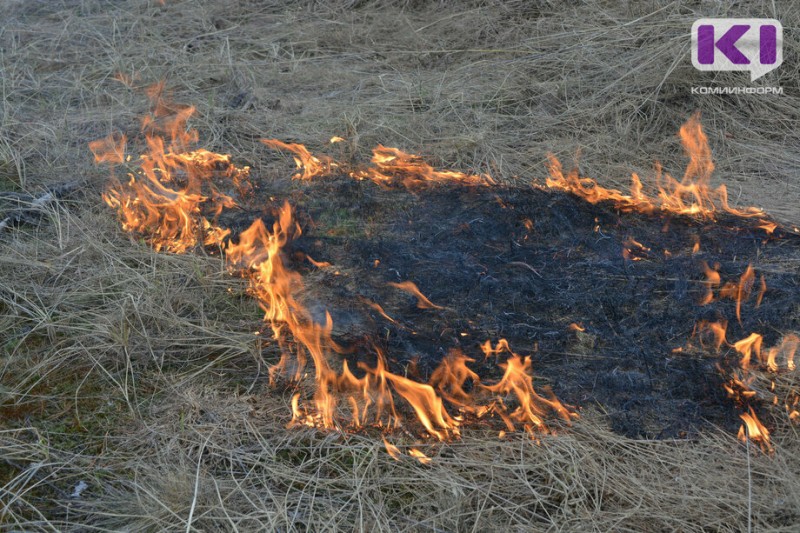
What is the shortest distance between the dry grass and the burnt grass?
0.22 meters

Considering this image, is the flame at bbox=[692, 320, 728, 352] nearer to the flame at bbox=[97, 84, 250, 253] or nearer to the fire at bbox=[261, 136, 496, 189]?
the fire at bbox=[261, 136, 496, 189]

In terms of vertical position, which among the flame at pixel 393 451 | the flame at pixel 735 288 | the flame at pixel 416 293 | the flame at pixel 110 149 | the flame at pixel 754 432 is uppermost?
the flame at pixel 110 149

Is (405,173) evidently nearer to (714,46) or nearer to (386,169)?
(386,169)

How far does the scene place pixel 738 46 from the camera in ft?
15.4

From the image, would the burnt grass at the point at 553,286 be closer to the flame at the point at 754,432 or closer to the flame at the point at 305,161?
the flame at the point at 754,432

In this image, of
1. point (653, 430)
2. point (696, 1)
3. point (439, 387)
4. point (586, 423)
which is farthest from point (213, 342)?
point (696, 1)

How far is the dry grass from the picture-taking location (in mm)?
2252


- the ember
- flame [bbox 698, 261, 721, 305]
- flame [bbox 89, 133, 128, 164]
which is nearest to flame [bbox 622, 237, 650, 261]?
the ember

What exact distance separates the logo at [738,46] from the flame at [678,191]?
61 centimetres

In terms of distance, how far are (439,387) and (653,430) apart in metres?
0.71

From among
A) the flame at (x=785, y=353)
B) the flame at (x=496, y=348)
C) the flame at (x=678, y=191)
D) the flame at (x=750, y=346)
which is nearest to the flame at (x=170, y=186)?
the flame at (x=496, y=348)

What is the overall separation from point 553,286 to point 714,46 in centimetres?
252

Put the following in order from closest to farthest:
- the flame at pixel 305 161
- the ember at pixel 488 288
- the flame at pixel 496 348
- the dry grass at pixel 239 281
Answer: the dry grass at pixel 239 281 < the ember at pixel 488 288 < the flame at pixel 496 348 < the flame at pixel 305 161

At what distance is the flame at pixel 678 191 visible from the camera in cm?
358
